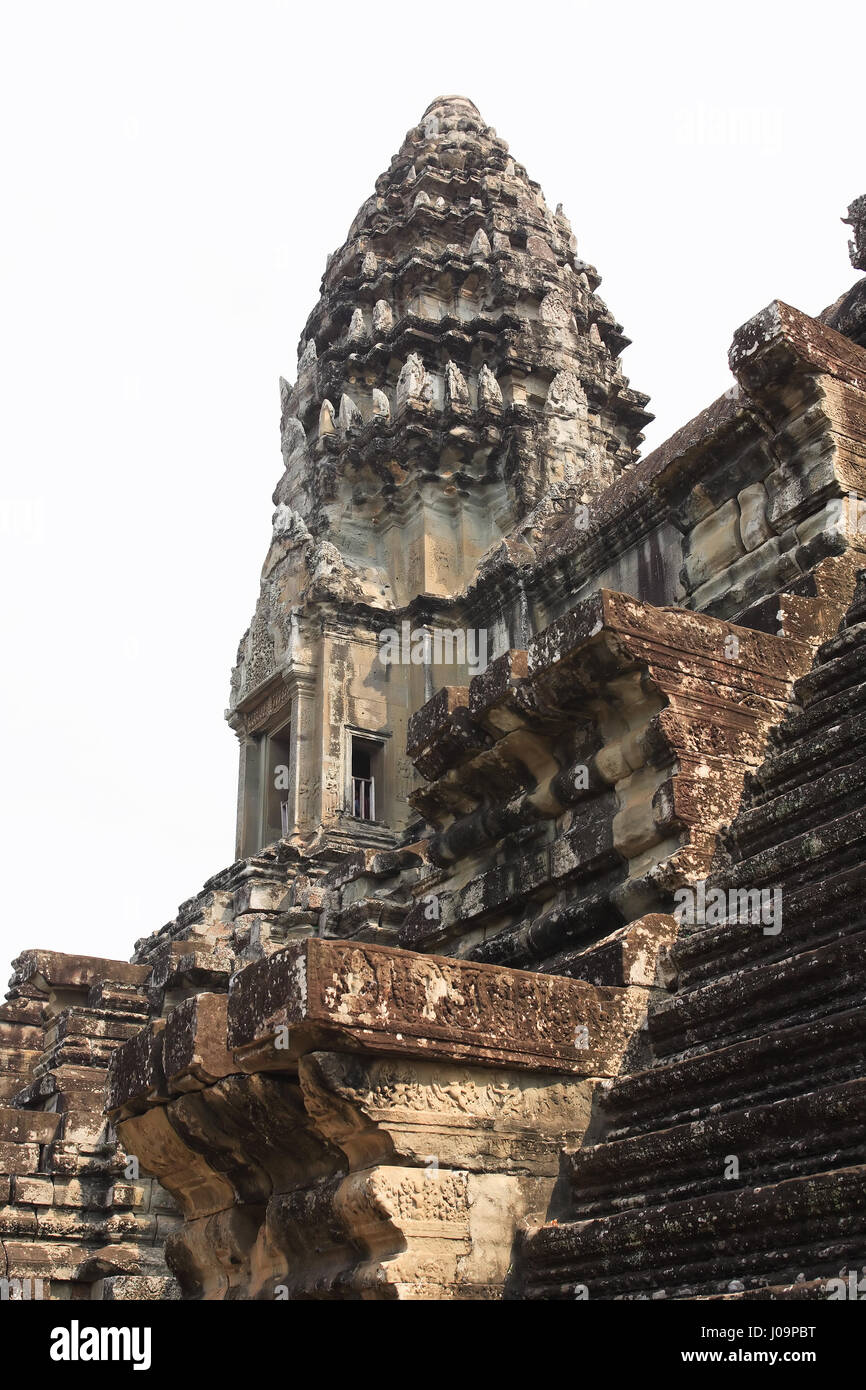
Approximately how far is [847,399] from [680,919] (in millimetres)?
4155

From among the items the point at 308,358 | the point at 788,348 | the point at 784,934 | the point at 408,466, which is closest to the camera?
the point at 784,934

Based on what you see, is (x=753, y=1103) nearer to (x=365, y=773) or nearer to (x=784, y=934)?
(x=784, y=934)

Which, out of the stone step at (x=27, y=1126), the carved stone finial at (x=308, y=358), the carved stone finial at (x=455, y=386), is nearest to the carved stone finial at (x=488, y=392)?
the carved stone finial at (x=455, y=386)

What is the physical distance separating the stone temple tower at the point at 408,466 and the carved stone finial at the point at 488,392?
34 millimetres

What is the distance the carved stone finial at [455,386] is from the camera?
20169 mm

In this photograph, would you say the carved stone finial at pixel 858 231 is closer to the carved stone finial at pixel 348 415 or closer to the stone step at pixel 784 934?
the stone step at pixel 784 934

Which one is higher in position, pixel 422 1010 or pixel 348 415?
pixel 348 415

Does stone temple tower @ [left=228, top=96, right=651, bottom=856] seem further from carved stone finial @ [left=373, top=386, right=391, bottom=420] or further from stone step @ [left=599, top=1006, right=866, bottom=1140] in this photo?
stone step @ [left=599, top=1006, right=866, bottom=1140]

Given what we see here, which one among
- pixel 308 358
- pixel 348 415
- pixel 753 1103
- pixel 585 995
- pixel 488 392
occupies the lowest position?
pixel 753 1103

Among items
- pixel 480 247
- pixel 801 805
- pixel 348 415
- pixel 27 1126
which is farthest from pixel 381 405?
pixel 801 805

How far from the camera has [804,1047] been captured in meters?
4.86

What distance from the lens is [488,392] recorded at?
66.3 ft

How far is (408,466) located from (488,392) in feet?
5.58

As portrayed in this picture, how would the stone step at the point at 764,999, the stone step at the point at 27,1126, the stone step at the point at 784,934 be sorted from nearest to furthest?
1. the stone step at the point at 764,999
2. the stone step at the point at 784,934
3. the stone step at the point at 27,1126
